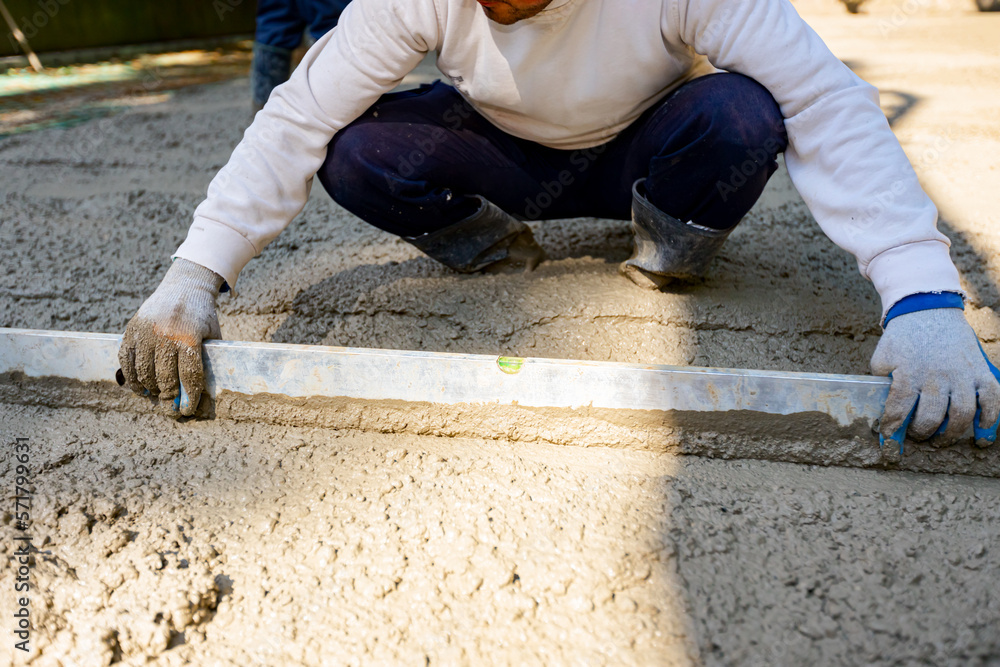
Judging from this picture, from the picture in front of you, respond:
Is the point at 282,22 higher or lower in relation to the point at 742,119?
lower

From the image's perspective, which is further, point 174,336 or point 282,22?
point 282,22

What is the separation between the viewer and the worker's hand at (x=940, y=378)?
93cm

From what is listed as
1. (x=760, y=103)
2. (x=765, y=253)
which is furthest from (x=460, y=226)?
(x=765, y=253)

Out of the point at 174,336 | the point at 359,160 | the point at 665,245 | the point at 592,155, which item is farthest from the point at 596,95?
the point at 174,336

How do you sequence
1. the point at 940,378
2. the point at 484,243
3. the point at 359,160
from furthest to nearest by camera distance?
the point at 484,243
the point at 359,160
the point at 940,378

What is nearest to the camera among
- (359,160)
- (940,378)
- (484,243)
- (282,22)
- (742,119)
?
(940,378)

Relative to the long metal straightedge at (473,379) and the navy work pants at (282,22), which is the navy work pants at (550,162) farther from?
the navy work pants at (282,22)

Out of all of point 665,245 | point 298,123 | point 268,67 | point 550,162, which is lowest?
point 268,67

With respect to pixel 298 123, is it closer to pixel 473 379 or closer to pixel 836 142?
pixel 473 379

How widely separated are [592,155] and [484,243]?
29 centimetres

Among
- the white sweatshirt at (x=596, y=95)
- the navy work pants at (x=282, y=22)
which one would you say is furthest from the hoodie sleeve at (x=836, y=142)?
the navy work pants at (x=282, y=22)

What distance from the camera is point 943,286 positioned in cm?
95

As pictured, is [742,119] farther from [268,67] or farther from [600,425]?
[268,67]

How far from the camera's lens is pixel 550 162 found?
4.59 feet
